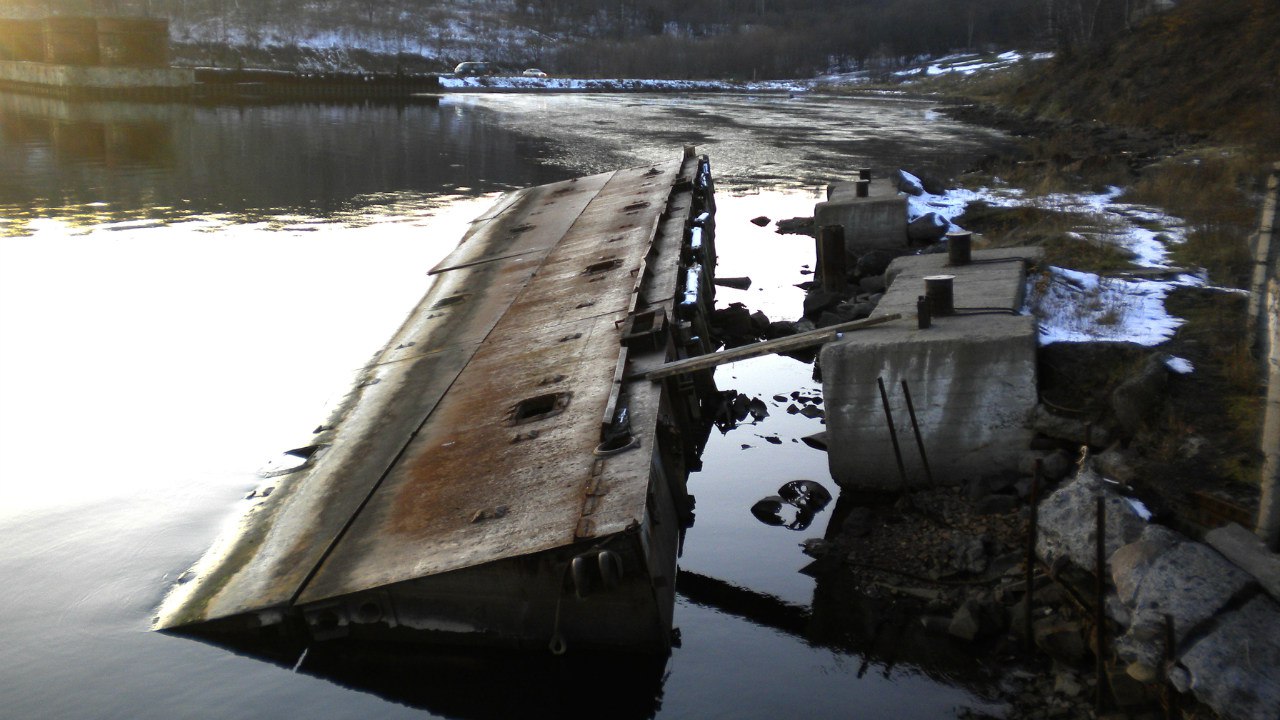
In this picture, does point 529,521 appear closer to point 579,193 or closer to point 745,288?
point 745,288

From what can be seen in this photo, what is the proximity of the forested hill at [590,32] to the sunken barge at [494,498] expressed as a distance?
318 ft

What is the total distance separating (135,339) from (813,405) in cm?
1141

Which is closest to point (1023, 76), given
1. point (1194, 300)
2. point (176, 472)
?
point (1194, 300)

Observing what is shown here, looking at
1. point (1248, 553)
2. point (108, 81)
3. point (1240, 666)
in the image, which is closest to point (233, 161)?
point (108, 81)

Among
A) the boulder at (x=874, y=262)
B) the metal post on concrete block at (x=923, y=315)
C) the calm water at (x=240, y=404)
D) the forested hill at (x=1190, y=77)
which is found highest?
the forested hill at (x=1190, y=77)

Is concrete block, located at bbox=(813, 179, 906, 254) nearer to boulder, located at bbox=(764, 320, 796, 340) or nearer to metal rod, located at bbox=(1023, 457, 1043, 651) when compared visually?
boulder, located at bbox=(764, 320, 796, 340)

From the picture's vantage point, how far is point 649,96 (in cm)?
9756

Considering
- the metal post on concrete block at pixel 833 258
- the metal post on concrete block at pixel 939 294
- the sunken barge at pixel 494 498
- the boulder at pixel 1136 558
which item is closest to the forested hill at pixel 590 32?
the metal post on concrete block at pixel 833 258

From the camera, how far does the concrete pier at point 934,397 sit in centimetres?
1012

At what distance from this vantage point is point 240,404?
14.7 m

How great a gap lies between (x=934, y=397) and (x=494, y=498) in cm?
427

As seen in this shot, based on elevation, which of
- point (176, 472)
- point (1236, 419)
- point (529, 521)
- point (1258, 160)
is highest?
point (1258, 160)

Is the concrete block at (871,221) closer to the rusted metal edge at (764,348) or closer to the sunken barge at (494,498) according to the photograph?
the sunken barge at (494,498)

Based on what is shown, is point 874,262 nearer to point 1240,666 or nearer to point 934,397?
point 934,397
